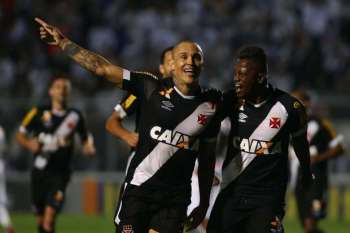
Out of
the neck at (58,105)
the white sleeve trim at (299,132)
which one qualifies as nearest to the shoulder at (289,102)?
the white sleeve trim at (299,132)

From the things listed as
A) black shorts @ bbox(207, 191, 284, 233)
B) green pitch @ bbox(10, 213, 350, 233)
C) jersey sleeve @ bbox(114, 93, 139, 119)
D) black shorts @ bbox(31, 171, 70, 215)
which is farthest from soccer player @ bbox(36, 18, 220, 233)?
green pitch @ bbox(10, 213, 350, 233)

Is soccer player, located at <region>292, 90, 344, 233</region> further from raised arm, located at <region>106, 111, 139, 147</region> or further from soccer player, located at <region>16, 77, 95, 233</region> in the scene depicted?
raised arm, located at <region>106, 111, 139, 147</region>

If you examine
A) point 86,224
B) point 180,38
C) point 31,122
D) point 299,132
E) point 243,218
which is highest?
point 180,38

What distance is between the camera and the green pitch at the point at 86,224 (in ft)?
61.0

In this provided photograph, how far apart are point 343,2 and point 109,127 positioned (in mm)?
14825

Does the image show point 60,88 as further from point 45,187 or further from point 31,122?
point 45,187

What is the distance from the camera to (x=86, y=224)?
2008 cm

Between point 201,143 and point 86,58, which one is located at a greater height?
point 86,58

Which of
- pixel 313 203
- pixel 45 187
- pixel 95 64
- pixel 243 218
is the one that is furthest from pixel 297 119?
pixel 45 187

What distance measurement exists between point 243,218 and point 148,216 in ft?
2.66

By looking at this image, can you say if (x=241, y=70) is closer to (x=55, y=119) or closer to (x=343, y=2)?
(x=55, y=119)

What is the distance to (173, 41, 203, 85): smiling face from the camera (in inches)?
332

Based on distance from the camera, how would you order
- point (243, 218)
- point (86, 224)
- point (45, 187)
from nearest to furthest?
1. point (243, 218)
2. point (45, 187)
3. point (86, 224)

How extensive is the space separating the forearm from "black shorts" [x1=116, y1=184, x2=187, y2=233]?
956mm
